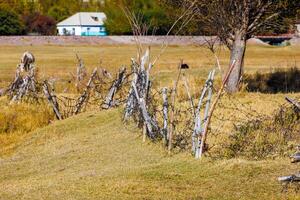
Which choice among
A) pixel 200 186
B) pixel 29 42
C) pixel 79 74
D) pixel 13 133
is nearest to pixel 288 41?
pixel 29 42

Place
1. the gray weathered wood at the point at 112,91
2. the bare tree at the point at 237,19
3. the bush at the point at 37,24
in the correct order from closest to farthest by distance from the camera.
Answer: the bare tree at the point at 237,19
the gray weathered wood at the point at 112,91
the bush at the point at 37,24

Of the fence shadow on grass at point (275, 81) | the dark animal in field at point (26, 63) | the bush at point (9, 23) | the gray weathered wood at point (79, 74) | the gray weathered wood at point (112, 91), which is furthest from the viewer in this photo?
the bush at point (9, 23)

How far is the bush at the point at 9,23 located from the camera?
108 meters

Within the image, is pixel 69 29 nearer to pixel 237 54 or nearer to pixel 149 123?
pixel 237 54

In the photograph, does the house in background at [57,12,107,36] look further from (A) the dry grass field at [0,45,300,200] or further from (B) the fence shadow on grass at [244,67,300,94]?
(A) the dry grass field at [0,45,300,200]

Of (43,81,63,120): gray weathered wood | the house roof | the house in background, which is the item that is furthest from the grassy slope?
the house in background

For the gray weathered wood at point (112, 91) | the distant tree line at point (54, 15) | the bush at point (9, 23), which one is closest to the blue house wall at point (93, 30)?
the distant tree line at point (54, 15)

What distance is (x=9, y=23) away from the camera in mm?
110062

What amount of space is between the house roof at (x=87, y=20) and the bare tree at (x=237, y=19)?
4383 inches

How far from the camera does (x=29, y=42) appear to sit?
92812 mm

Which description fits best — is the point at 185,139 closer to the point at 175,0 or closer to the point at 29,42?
the point at 175,0

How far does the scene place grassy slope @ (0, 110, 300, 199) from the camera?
10616 mm

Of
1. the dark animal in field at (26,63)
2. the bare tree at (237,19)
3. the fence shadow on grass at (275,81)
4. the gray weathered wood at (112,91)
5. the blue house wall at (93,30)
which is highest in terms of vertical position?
the bare tree at (237,19)

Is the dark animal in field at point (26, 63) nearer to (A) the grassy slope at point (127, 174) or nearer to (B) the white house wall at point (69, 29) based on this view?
(A) the grassy slope at point (127, 174)
